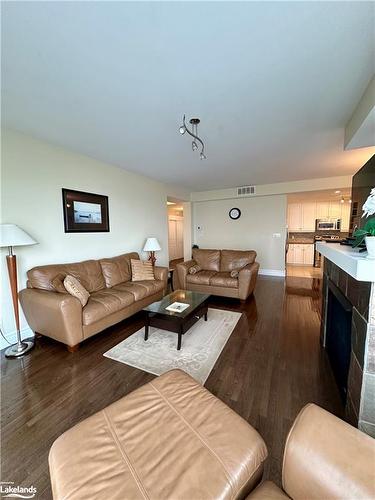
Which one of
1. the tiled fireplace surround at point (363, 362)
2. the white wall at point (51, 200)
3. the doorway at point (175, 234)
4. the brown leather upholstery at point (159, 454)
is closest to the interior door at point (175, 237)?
the doorway at point (175, 234)

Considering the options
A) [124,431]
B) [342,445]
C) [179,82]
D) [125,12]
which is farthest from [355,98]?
[124,431]

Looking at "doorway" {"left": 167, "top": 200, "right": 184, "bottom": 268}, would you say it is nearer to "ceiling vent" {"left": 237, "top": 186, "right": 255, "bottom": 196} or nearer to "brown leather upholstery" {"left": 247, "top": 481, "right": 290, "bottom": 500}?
"ceiling vent" {"left": 237, "top": 186, "right": 255, "bottom": 196}

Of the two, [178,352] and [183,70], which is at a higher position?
[183,70]

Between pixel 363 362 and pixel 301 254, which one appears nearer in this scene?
pixel 363 362

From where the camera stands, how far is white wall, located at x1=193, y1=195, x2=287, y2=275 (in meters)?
5.64

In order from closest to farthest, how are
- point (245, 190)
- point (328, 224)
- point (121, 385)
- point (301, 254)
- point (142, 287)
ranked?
1. point (121, 385)
2. point (142, 287)
3. point (245, 190)
4. point (328, 224)
5. point (301, 254)

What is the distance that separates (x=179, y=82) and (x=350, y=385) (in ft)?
8.10

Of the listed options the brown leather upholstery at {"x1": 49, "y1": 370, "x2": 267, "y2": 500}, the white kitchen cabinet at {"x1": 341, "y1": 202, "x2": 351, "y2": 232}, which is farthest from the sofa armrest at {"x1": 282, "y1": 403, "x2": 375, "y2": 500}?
the white kitchen cabinet at {"x1": 341, "y1": 202, "x2": 351, "y2": 232}

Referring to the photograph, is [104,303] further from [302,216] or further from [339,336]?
[302,216]

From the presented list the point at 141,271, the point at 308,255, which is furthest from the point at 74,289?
the point at 308,255

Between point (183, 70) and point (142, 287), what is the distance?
2579mm

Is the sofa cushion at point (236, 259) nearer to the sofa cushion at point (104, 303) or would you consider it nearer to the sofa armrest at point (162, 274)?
the sofa armrest at point (162, 274)

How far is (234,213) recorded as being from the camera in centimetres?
620

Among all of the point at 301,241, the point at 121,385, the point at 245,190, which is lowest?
the point at 121,385
